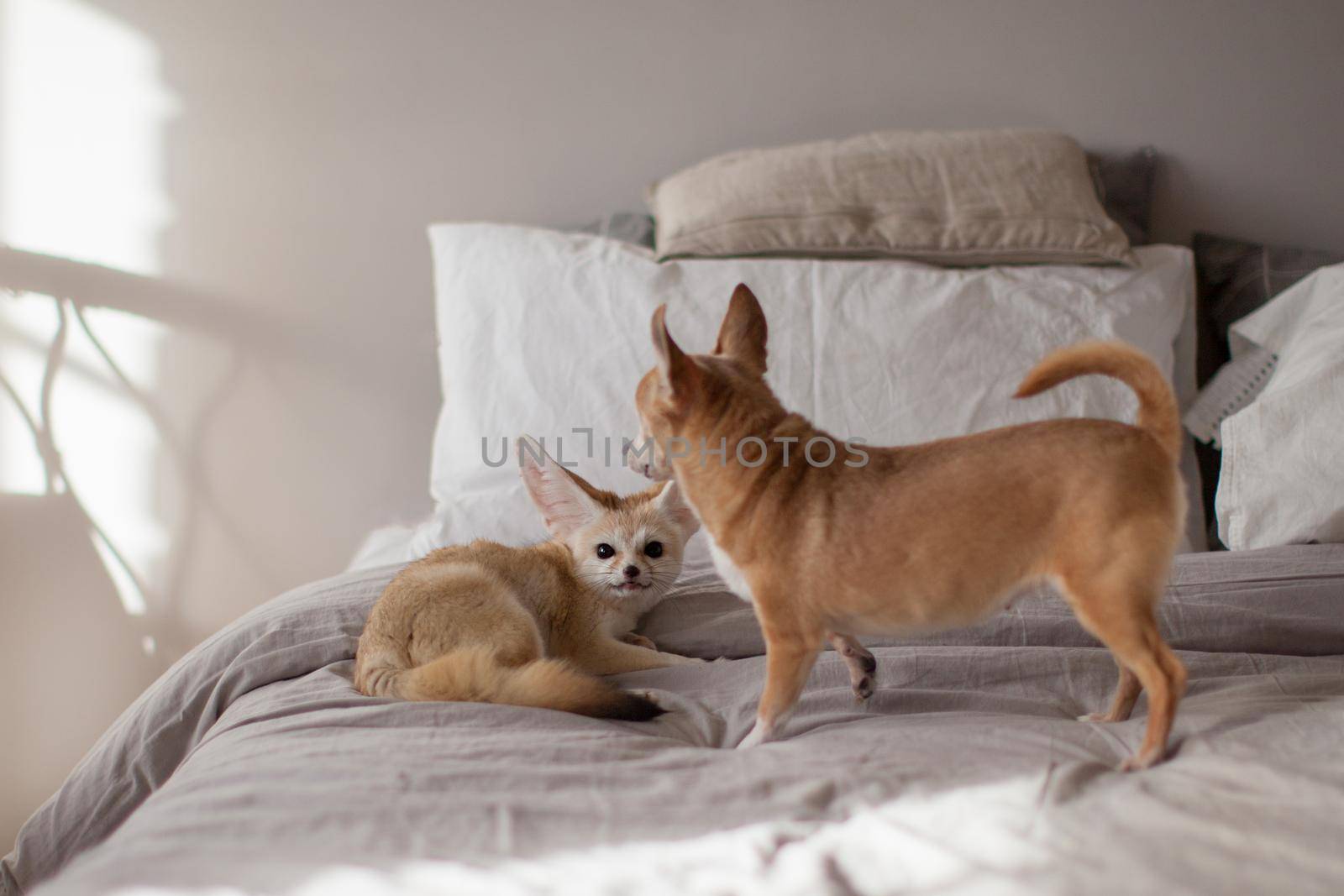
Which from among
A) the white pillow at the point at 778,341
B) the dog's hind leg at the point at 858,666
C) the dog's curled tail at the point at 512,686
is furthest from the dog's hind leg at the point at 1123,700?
the white pillow at the point at 778,341

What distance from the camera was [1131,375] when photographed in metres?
1.12

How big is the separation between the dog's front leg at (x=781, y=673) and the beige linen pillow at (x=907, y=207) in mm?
1187

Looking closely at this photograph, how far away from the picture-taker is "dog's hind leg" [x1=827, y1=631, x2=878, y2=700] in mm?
1291

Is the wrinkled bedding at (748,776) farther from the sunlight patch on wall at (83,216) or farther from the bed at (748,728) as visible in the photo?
the sunlight patch on wall at (83,216)

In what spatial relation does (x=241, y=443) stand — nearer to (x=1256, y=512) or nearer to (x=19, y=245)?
(x=19, y=245)

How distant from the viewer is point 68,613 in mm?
2453

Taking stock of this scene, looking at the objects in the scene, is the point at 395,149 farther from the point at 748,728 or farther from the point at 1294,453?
the point at 1294,453

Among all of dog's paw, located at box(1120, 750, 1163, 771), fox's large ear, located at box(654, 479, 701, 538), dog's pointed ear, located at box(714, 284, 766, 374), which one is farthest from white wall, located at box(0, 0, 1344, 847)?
dog's paw, located at box(1120, 750, 1163, 771)

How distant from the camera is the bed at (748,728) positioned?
85 cm

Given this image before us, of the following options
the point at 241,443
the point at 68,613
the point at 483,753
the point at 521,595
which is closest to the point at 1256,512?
the point at 521,595

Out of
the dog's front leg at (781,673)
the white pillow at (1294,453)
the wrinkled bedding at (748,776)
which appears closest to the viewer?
the wrinkled bedding at (748,776)

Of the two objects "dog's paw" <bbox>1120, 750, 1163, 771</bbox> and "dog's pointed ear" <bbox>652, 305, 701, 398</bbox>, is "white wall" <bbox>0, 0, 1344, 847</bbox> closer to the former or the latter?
"dog's pointed ear" <bbox>652, 305, 701, 398</bbox>

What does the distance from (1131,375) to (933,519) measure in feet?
0.91

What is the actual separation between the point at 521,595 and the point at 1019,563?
77 centimetres
